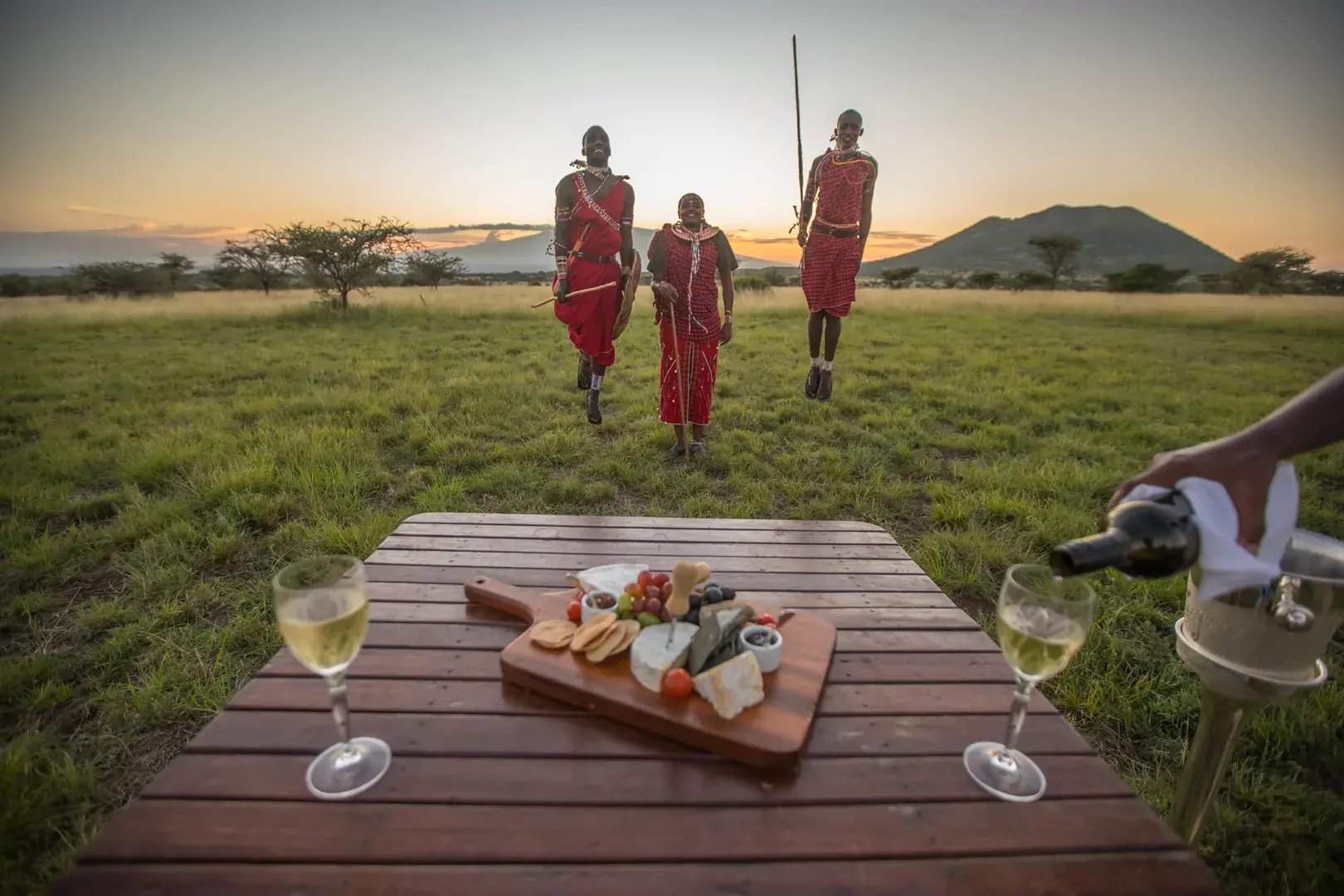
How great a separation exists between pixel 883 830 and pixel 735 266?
199 inches

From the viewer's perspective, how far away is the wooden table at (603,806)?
1.11 meters

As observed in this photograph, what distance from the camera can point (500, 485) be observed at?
16.5 ft

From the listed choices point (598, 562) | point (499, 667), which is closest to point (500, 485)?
point (598, 562)

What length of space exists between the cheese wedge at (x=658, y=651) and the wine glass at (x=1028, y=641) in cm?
54

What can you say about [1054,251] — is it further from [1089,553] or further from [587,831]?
[587,831]

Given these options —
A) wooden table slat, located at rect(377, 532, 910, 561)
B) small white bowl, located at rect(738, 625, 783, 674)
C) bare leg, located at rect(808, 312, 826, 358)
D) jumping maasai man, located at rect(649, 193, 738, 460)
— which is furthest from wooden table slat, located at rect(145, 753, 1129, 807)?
bare leg, located at rect(808, 312, 826, 358)

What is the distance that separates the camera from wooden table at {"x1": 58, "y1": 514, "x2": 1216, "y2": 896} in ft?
3.63

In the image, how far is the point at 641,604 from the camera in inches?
65.5

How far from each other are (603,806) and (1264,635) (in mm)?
1492

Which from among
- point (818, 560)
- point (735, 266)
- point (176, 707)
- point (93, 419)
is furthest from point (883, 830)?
point (93, 419)

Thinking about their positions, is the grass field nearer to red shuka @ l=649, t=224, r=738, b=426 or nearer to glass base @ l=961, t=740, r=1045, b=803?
red shuka @ l=649, t=224, r=738, b=426

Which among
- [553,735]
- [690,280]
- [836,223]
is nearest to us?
[553,735]

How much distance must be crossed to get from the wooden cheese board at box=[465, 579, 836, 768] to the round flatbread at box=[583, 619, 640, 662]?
0.08 feet

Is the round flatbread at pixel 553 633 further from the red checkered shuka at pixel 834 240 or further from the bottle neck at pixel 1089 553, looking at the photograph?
the red checkered shuka at pixel 834 240
